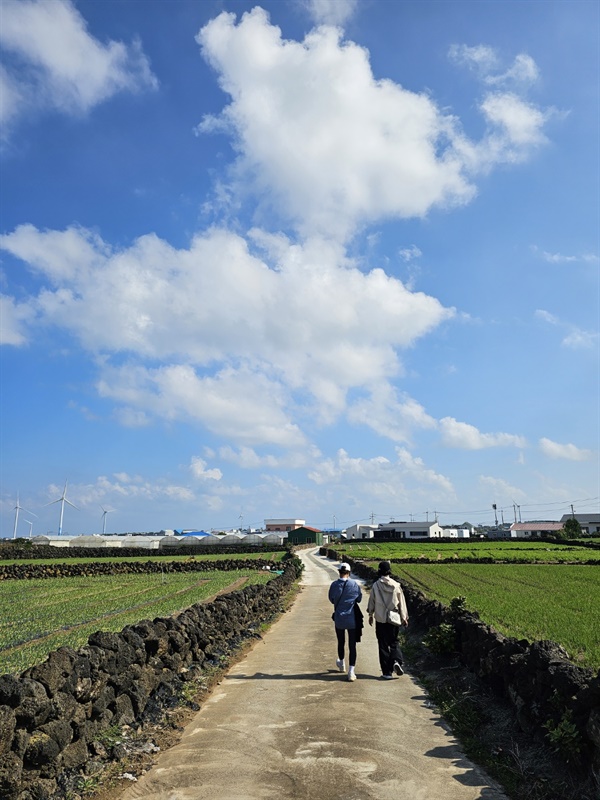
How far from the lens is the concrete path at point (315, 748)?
661cm

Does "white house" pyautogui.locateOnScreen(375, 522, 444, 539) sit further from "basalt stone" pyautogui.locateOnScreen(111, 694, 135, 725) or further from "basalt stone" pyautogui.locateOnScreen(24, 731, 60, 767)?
"basalt stone" pyautogui.locateOnScreen(24, 731, 60, 767)

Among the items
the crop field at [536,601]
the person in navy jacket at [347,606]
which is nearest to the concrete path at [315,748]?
the person in navy jacket at [347,606]

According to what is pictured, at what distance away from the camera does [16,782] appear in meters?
6.14

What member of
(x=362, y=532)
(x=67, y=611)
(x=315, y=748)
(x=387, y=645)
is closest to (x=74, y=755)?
(x=315, y=748)

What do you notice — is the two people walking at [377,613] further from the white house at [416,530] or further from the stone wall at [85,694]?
the white house at [416,530]

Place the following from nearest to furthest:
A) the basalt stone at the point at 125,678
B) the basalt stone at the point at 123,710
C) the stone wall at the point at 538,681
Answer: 1. the stone wall at the point at 538,681
2. the basalt stone at the point at 123,710
3. the basalt stone at the point at 125,678

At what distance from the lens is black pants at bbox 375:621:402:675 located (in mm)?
12172

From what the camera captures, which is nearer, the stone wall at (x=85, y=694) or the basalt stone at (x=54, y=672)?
the stone wall at (x=85, y=694)

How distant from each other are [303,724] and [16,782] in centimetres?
414

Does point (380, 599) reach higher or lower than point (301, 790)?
higher

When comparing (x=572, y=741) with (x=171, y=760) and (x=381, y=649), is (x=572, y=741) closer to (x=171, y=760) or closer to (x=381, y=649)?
(x=171, y=760)

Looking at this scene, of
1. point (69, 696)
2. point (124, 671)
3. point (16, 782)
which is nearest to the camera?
point (16, 782)

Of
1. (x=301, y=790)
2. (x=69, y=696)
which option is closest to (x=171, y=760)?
(x=69, y=696)

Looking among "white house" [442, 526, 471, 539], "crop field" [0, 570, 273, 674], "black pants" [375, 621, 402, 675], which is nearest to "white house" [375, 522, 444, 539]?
"white house" [442, 526, 471, 539]
